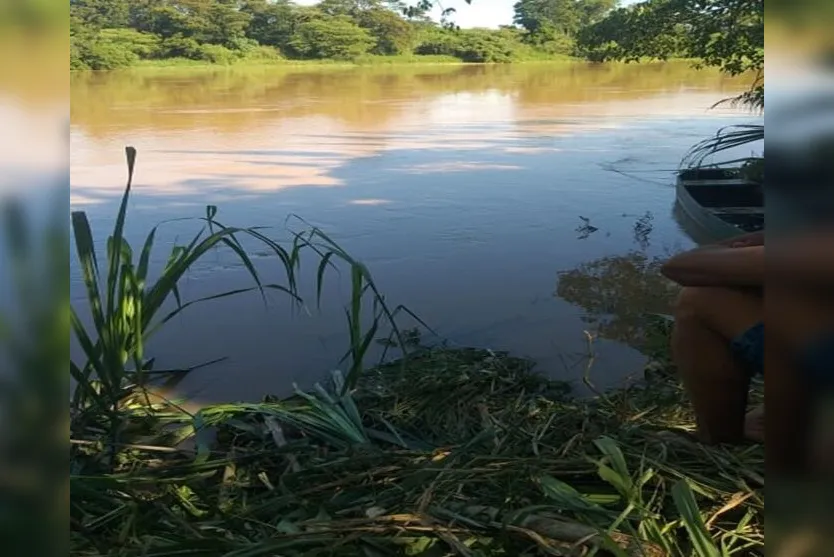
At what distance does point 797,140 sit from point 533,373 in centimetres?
219

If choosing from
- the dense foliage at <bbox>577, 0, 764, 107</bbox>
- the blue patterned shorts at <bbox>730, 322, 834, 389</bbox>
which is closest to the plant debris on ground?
the blue patterned shorts at <bbox>730, 322, 834, 389</bbox>

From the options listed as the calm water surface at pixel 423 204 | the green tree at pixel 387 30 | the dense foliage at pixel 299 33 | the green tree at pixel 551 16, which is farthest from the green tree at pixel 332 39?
the calm water surface at pixel 423 204

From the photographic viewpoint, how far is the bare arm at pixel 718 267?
138cm

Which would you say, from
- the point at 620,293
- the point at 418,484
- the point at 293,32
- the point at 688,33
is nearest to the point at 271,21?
the point at 293,32

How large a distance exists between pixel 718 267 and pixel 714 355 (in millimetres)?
168

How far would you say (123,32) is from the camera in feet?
63.6

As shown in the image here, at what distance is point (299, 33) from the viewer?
2278 cm

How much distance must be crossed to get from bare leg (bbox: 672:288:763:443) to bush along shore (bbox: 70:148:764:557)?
0.17 ft

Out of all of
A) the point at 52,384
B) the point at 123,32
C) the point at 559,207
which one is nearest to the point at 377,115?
the point at 559,207

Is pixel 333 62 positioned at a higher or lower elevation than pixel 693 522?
higher

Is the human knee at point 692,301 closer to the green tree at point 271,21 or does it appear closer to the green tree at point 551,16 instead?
the green tree at point 551,16

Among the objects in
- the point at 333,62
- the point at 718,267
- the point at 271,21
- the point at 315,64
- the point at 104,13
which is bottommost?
the point at 718,267

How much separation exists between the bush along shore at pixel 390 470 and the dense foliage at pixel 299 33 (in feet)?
57.5

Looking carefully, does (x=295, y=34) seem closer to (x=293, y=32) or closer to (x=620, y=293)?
(x=293, y=32)
